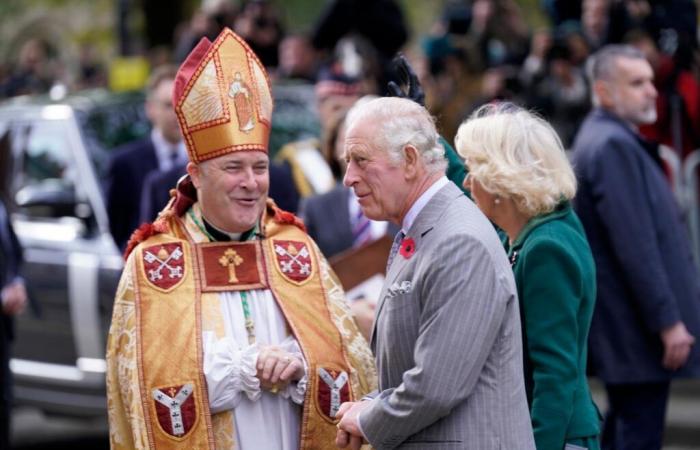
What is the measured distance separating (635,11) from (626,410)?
4502 millimetres

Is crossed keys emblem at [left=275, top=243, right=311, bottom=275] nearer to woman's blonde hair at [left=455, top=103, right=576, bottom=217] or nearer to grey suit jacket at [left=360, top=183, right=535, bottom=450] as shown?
woman's blonde hair at [left=455, top=103, right=576, bottom=217]

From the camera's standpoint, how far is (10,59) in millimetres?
24094

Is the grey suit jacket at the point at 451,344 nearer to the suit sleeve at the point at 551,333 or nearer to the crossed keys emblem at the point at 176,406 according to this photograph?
the suit sleeve at the point at 551,333

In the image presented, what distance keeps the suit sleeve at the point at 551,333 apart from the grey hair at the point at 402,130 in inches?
25.7

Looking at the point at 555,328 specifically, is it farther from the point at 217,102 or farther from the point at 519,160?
the point at 217,102

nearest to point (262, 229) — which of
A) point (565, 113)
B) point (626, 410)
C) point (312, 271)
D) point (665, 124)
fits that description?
point (312, 271)

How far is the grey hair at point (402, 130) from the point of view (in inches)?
175

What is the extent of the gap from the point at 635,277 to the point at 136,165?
3.37 meters

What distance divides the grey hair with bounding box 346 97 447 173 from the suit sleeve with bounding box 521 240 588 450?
654 millimetres

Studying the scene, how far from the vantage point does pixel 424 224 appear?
4402mm

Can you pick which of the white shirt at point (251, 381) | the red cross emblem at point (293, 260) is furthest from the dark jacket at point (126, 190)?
the white shirt at point (251, 381)

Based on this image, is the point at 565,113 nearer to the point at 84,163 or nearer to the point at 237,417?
the point at 84,163

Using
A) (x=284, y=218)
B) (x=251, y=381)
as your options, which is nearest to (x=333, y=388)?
(x=251, y=381)

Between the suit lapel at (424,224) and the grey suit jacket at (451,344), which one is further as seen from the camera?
the suit lapel at (424,224)
